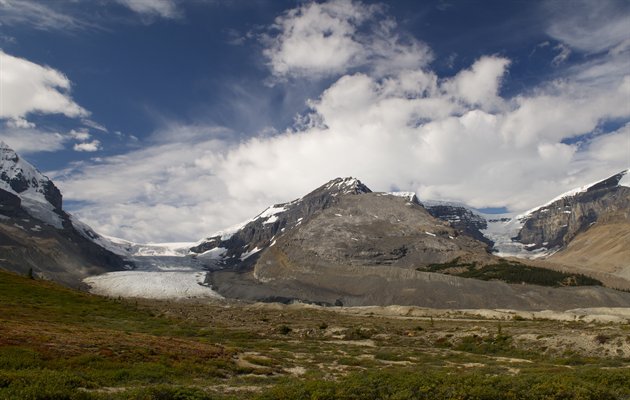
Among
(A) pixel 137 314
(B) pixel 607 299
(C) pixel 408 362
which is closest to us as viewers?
(C) pixel 408 362

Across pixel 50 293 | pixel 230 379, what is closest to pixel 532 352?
pixel 230 379

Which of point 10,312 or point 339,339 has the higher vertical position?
point 10,312

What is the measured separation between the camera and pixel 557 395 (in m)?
23.7

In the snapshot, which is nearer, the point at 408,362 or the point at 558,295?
the point at 408,362

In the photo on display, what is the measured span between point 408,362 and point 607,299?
191665 millimetres

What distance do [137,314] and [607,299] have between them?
195 meters

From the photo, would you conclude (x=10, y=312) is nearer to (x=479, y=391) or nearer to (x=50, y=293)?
(x=50, y=293)

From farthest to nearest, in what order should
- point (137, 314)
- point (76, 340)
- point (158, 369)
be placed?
1. point (137, 314)
2. point (76, 340)
3. point (158, 369)

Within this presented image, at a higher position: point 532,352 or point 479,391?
point 479,391

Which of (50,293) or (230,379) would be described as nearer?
(230,379)

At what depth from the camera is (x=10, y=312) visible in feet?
168

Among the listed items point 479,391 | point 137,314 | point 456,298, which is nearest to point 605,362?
point 479,391

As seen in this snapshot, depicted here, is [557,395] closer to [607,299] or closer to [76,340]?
[76,340]

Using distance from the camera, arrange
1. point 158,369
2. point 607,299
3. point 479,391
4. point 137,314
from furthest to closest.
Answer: point 607,299, point 137,314, point 158,369, point 479,391
